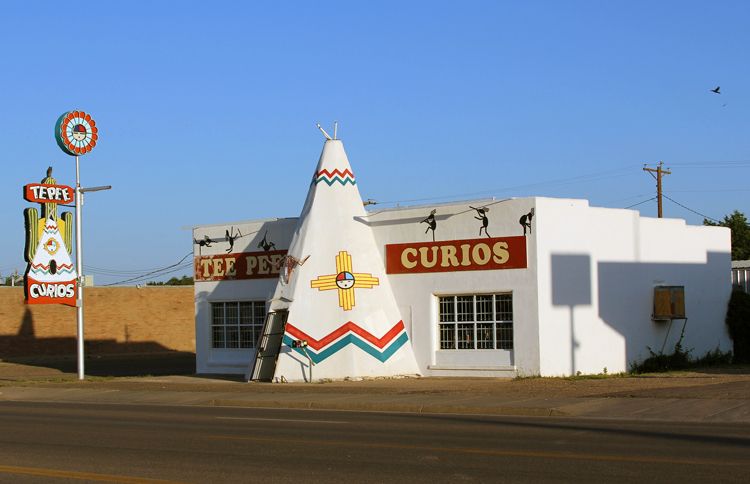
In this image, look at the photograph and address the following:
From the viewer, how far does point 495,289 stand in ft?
91.3

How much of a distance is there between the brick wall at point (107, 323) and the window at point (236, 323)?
23538mm

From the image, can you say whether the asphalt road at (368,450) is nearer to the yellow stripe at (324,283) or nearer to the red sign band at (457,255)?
the red sign band at (457,255)

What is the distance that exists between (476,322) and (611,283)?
4075 mm

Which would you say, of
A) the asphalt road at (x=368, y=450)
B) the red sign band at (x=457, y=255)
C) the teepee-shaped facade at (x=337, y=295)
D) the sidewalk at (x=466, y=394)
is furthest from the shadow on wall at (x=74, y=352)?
the asphalt road at (x=368, y=450)

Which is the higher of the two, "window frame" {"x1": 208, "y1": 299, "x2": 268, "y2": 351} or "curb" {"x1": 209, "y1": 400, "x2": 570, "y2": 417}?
"window frame" {"x1": 208, "y1": 299, "x2": 268, "y2": 351}

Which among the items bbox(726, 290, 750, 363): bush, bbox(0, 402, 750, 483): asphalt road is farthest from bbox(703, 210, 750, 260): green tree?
bbox(0, 402, 750, 483): asphalt road

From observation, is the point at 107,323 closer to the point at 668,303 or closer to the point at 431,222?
the point at 431,222

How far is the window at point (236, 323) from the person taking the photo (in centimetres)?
3362

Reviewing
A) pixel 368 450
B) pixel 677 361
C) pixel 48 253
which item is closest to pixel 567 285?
pixel 677 361

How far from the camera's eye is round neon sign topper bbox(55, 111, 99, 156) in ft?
107

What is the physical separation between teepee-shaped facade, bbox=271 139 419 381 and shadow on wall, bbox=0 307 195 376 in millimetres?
16137

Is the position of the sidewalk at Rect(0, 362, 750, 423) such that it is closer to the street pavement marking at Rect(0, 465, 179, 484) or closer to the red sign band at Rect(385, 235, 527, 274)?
the red sign band at Rect(385, 235, 527, 274)

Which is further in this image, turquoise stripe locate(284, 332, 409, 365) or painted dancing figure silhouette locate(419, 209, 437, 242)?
painted dancing figure silhouette locate(419, 209, 437, 242)

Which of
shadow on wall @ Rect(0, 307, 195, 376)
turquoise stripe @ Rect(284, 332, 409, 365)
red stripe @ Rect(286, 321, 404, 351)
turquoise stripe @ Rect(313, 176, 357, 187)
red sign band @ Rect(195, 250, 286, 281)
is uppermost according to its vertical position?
turquoise stripe @ Rect(313, 176, 357, 187)
